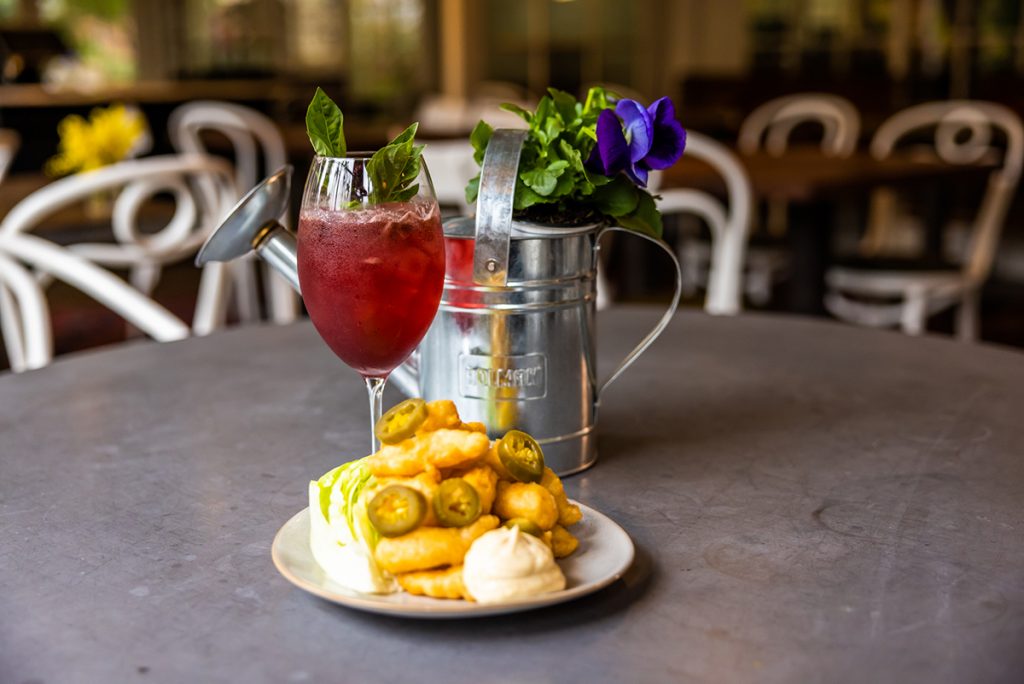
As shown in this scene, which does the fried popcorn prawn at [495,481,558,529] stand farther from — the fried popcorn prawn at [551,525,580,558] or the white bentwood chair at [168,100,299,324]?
the white bentwood chair at [168,100,299,324]

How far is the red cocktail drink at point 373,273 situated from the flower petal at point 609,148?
0.12 metres

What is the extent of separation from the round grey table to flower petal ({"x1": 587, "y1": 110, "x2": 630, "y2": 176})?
0.21 meters

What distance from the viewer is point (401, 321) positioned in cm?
70

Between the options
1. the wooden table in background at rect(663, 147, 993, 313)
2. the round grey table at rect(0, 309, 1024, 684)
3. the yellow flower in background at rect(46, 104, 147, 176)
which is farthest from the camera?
the wooden table in background at rect(663, 147, 993, 313)

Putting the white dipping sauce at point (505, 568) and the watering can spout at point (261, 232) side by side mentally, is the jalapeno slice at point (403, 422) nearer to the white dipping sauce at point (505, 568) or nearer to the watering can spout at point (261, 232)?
the white dipping sauce at point (505, 568)

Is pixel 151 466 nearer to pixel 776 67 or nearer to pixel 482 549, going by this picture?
pixel 482 549

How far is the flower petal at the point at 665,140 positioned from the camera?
75cm

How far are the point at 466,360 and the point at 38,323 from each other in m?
0.79

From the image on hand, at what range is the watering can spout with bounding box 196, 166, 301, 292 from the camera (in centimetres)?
81

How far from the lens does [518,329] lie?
29.7 inches

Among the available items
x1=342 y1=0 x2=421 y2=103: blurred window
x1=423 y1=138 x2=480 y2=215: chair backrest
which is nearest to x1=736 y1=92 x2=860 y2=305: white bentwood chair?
x1=423 y1=138 x2=480 y2=215: chair backrest

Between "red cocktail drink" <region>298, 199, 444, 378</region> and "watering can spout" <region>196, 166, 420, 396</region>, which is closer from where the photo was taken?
"red cocktail drink" <region>298, 199, 444, 378</region>

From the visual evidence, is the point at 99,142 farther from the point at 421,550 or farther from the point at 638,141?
the point at 421,550

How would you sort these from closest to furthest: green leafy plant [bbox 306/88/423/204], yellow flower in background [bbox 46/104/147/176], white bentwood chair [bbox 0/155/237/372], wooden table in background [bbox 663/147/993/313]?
green leafy plant [bbox 306/88/423/204], white bentwood chair [bbox 0/155/237/372], yellow flower in background [bbox 46/104/147/176], wooden table in background [bbox 663/147/993/313]
